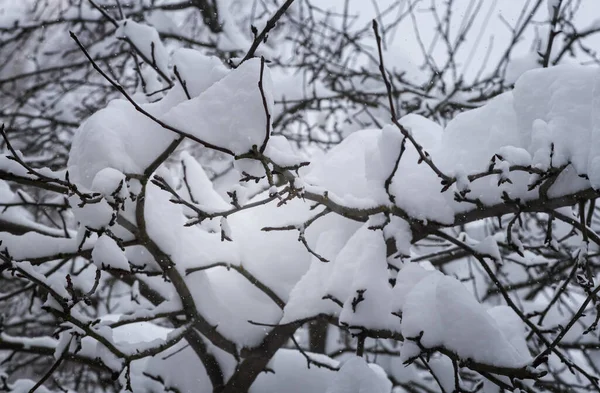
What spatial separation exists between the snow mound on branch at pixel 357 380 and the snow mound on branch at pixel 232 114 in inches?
28.5

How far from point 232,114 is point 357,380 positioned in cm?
86

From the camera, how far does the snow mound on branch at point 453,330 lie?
119cm

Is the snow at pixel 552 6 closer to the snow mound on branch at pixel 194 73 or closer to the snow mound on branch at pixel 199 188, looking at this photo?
the snow mound on branch at pixel 194 73

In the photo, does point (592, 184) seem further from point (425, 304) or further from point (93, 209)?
point (93, 209)

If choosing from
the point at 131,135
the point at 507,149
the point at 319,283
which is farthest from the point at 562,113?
the point at 131,135

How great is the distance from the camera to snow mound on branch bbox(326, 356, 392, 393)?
1.29m

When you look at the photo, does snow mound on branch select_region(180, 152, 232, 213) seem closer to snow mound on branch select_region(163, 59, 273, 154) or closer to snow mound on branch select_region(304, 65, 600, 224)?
snow mound on branch select_region(304, 65, 600, 224)

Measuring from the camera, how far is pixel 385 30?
13.4 feet

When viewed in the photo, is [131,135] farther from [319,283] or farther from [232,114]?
[319,283]

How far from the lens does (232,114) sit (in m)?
1.23

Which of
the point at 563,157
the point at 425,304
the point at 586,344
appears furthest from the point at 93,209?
the point at 586,344

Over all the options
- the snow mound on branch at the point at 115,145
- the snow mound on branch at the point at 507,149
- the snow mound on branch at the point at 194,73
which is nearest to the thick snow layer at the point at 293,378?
the snow mound on branch at the point at 507,149

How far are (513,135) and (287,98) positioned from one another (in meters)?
→ 2.34

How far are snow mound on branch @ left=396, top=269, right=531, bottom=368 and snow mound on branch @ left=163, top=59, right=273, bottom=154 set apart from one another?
0.65 meters
